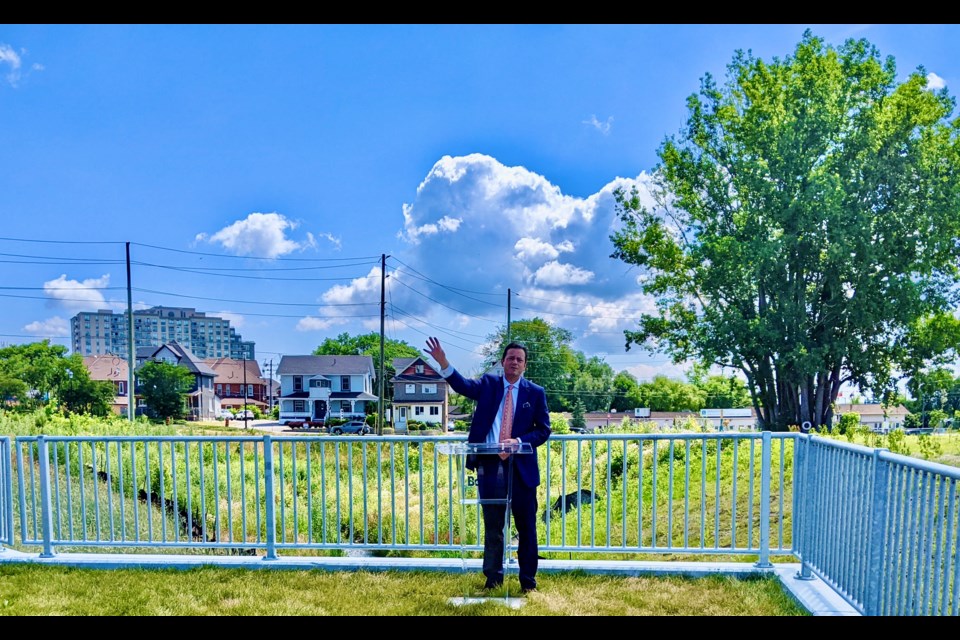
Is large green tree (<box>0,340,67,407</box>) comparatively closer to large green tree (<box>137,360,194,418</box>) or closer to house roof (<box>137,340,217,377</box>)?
large green tree (<box>137,360,194,418</box>)

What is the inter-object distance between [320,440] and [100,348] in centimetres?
4631

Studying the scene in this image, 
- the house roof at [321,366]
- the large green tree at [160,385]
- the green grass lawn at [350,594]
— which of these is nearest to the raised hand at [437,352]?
the green grass lawn at [350,594]

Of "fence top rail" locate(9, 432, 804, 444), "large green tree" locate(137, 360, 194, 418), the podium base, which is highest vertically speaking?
"fence top rail" locate(9, 432, 804, 444)

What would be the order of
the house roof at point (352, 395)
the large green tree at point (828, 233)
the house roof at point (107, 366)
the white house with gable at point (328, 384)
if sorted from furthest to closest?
the house roof at point (107, 366) → the white house with gable at point (328, 384) → the house roof at point (352, 395) → the large green tree at point (828, 233)

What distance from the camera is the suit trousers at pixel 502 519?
10.1ft

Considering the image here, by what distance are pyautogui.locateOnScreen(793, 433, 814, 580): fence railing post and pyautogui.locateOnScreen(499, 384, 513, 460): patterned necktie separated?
5.01 ft

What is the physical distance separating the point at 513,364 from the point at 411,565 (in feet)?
4.42

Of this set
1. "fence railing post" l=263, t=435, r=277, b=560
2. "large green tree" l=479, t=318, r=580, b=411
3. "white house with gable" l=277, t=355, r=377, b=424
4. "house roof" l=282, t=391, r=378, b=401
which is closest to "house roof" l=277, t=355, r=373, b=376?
"white house with gable" l=277, t=355, r=377, b=424

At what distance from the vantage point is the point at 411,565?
3646mm

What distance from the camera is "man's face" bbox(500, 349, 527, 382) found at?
3.14 meters

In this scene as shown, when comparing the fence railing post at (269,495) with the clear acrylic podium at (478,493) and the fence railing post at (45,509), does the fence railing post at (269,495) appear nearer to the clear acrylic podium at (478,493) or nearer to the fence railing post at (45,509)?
the clear acrylic podium at (478,493)

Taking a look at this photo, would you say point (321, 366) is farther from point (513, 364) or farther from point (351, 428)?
point (513, 364)

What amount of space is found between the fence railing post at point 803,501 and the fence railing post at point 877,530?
2.39ft
